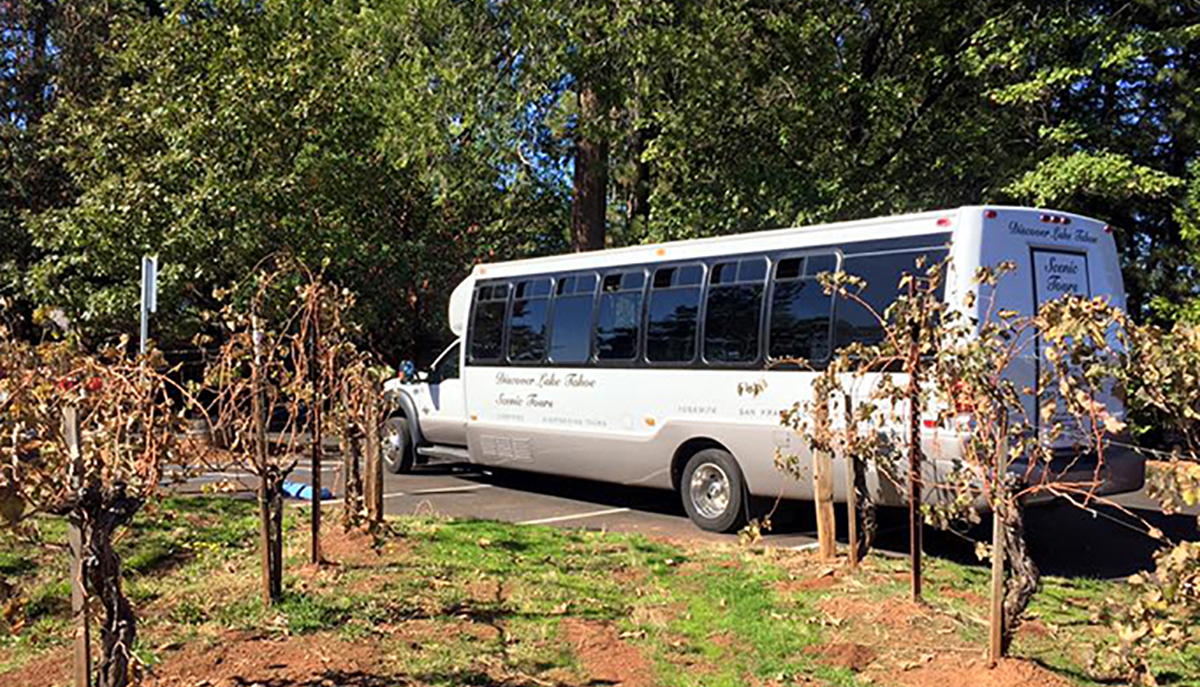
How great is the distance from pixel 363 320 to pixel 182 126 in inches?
161

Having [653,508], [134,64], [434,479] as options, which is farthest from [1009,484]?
[134,64]

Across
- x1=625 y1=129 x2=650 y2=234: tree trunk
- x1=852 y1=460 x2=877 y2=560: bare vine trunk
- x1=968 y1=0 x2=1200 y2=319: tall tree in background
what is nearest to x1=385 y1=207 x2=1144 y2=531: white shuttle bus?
x1=852 y1=460 x2=877 y2=560: bare vine trunk

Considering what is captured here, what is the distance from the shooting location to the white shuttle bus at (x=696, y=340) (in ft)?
26.2

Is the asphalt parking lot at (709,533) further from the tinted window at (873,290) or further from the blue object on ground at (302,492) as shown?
the tinted window at (873,290)

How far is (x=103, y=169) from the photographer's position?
15258mm

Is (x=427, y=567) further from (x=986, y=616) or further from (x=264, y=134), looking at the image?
(x=264, y=134)

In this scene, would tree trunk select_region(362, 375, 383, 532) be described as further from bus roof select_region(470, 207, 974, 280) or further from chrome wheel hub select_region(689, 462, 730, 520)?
bus roof select_region(470, 207, 974, 280)

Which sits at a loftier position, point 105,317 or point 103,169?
point 103,169

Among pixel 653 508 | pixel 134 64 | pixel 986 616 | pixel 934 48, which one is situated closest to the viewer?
pixel 986 616

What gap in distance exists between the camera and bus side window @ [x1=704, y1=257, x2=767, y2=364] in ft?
29.8

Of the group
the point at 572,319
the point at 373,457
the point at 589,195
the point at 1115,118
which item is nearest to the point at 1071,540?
the point at 572,319

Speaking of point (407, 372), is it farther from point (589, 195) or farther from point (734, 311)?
point (589, 195)

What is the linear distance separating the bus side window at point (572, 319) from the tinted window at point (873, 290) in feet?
10.7

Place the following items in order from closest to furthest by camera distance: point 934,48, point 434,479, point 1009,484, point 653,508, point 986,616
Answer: point 1009,484
point 986,616
point 653,508
point 434,479
point 934,48
